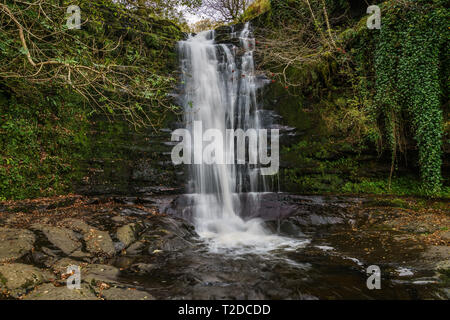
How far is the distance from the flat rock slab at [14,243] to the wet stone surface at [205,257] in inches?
0.5

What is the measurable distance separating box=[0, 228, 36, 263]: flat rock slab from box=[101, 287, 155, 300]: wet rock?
5.98ft

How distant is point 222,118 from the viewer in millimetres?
10367

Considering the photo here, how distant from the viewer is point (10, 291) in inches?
121

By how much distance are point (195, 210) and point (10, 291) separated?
530 cm

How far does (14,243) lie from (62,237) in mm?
726

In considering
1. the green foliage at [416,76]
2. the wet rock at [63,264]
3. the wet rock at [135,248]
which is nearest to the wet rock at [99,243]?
the wet rock at [135,248]

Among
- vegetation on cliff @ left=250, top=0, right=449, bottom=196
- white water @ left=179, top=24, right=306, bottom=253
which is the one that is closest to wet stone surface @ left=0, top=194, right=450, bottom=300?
white water @ left=179, top=24, right=306, bottom=253

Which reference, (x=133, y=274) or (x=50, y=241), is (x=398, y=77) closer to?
(x=133, y=274)

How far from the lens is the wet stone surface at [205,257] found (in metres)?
3.53

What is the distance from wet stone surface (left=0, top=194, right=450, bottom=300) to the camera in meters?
3.53

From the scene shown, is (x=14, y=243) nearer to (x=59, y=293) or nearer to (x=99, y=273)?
(x=99, y=273)

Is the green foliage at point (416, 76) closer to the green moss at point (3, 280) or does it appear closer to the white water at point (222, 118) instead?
the white water at point (222, 118)

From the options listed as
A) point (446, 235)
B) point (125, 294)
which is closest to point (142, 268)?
point (125, 294)

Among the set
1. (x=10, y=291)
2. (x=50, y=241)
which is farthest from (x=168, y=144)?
(x=10, y=291)
